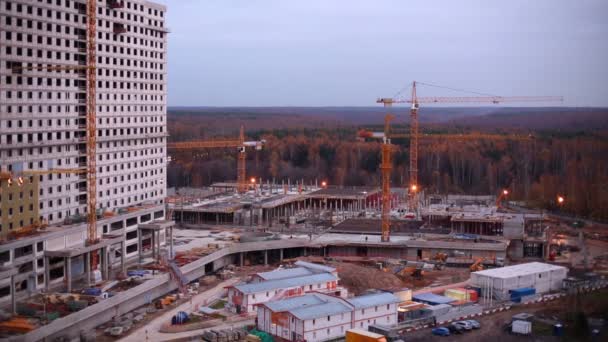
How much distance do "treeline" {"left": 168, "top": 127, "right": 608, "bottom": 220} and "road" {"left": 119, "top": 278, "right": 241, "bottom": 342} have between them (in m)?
15.0

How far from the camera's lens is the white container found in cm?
1399

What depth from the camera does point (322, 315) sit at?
1385 cm

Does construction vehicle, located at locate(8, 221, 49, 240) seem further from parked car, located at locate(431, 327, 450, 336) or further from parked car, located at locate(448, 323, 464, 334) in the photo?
parked car, located at locate(448, 323, 464, 334)

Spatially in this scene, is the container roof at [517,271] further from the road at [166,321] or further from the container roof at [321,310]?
the road at [166,321]

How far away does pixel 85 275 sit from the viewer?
16.8 m

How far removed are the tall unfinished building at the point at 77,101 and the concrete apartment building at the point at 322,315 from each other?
594 centimetres

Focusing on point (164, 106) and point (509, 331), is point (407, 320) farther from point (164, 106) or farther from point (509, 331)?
point (164, 106)

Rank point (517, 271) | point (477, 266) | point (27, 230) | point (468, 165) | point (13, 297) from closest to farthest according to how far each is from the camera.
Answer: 1. point (13, 297)
2. point (27, 230)
3. point (517, 271)
4. point (477, 266)
5. point (468, 165)

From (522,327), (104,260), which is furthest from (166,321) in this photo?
(522,327)

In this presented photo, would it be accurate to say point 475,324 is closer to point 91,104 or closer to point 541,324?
point 541,324

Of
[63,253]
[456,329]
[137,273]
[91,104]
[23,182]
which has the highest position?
[91,104]

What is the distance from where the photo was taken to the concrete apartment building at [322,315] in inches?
539

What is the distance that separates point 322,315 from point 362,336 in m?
0.96

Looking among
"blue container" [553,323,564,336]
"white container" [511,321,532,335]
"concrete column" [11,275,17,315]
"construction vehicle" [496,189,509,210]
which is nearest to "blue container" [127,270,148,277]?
"concrete column" [11,275,17,315]
